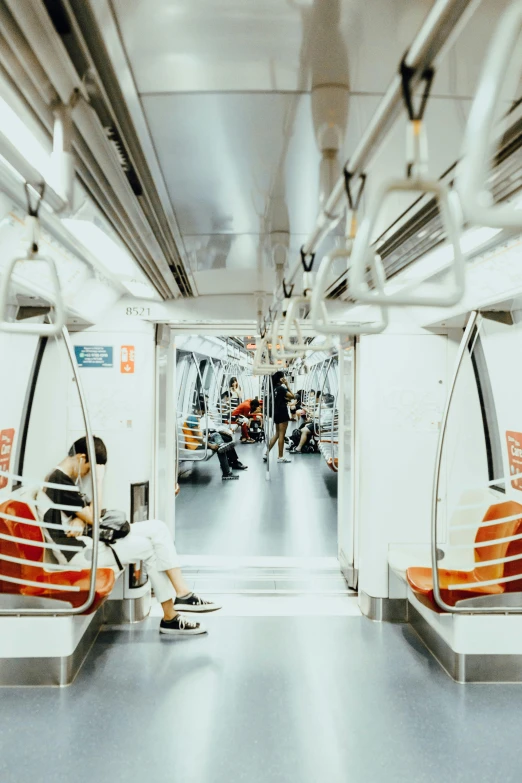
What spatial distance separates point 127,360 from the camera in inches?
182

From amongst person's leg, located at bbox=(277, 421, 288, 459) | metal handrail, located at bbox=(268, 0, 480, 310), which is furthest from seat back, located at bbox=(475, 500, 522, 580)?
person's leg, located at bbox=(277, 421, 288, 459)

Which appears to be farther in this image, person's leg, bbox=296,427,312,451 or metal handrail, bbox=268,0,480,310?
person's leg, bbox=296,427,312,451

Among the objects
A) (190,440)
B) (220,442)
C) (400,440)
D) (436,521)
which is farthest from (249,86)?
(220,442)

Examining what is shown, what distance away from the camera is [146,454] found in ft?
15.2

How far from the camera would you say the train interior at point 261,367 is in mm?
1366

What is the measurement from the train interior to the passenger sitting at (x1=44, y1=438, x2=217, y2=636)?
0.02 metres

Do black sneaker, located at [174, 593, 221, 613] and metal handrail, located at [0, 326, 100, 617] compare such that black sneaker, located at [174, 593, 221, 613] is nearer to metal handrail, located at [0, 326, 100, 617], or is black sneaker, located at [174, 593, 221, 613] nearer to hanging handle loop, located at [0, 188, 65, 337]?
metal handrail, located at [0, 326, 100, 617]

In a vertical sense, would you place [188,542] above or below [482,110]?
below

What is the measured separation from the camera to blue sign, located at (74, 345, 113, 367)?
462 centimetres

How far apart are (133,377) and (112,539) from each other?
4.41ft

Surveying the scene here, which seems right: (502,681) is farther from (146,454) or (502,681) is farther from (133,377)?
(133,377)

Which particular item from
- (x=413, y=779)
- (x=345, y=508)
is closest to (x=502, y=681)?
(x=413, y=779)

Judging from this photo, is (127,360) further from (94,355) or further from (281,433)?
(281,433)

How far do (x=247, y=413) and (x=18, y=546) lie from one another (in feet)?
36.5
